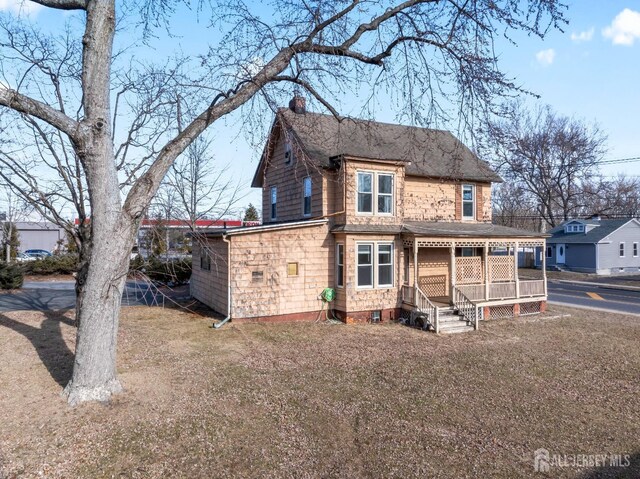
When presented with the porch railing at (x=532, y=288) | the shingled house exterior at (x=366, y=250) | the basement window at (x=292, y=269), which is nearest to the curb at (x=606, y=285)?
the porch railing at (x=532, y=288)

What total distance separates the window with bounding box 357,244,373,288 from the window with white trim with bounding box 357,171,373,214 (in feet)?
4.33

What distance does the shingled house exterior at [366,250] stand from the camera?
14.1 meters

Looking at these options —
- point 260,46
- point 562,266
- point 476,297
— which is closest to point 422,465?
point 260,46

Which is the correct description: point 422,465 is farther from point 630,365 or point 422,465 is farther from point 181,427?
point 630,365

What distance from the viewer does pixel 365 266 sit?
14.8 meters

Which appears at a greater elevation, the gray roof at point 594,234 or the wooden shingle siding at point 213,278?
the gray roof at point 594,234

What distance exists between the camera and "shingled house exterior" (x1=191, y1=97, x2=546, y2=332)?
1406cm

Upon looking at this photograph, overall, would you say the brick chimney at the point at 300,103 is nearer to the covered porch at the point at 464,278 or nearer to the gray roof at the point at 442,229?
the gray roof at the point at 442,229

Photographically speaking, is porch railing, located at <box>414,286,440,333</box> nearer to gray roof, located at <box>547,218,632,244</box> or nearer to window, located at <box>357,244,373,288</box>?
window, located at <box>357,244,373,288</box>

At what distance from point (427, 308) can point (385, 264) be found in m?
2.11

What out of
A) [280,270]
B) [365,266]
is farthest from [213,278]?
[365,266]

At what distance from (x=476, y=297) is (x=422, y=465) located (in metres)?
11.5

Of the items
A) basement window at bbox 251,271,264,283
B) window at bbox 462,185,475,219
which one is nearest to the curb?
window at bbox 462,185,475,219

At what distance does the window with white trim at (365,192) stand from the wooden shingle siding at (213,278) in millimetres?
4912
